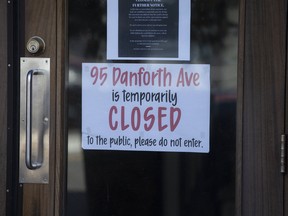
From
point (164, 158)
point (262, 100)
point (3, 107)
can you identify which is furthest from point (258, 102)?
point (3, 107)

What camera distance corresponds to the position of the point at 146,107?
2389 millimetres

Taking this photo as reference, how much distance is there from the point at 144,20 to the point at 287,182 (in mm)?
917

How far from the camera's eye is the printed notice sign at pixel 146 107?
2363mm

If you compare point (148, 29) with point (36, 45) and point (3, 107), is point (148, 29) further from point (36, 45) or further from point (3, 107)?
point (3, 107)

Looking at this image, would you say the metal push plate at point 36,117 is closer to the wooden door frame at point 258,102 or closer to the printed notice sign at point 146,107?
the printed notice sign at point 146,107

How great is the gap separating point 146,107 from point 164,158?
0.77 feet

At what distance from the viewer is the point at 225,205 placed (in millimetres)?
2363

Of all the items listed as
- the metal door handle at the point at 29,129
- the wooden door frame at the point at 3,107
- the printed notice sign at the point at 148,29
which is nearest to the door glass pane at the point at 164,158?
the printed notice sign at the point at 148,29

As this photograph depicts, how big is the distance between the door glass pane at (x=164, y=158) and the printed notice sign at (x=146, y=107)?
3 cm

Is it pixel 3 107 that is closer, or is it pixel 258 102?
pixel 258 102

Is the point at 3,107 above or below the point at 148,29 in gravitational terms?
below

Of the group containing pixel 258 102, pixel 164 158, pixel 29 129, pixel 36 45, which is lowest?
pixel 164 158

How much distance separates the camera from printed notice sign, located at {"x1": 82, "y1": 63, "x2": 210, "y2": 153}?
93.0 inches

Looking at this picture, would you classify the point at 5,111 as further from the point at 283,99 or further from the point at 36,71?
the point at 283,99
